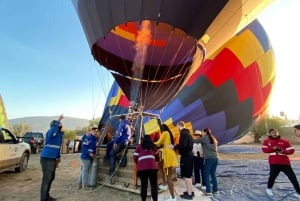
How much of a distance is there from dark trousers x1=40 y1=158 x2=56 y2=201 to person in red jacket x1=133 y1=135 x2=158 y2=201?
185 cm

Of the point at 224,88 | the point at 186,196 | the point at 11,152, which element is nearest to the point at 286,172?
the point at 186,196

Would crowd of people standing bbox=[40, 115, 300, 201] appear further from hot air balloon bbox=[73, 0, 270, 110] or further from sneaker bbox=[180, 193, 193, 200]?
hot air balloon bbox=[73, 0, 270, 110]

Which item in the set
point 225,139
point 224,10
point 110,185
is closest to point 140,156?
point 110,185

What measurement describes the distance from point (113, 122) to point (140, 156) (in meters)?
3.44

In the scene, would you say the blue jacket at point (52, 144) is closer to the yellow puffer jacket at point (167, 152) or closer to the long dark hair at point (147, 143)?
the long dark hair at point (147, 143)

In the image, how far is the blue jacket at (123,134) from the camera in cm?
638

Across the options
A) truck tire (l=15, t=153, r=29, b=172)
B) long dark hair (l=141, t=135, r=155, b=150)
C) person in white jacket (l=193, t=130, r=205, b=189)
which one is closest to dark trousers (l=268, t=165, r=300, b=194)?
person in white jacket (l=193, t=130, r=205, b=189)

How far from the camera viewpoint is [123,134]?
643cm

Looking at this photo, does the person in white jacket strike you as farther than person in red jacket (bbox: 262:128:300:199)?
Yes

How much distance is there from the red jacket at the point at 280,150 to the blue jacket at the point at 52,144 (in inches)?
176

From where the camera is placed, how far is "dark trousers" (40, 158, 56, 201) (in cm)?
529

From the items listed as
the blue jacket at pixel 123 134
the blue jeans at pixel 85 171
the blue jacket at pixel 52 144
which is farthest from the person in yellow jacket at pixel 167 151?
the blue jacket at pixel 52 144

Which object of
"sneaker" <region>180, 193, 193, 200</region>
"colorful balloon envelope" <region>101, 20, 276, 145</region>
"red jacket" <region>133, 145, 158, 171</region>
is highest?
"colorful balloon envelope" <region>101, 20, 276, 145</region>

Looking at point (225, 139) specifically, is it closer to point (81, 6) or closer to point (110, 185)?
point (110, 185)
